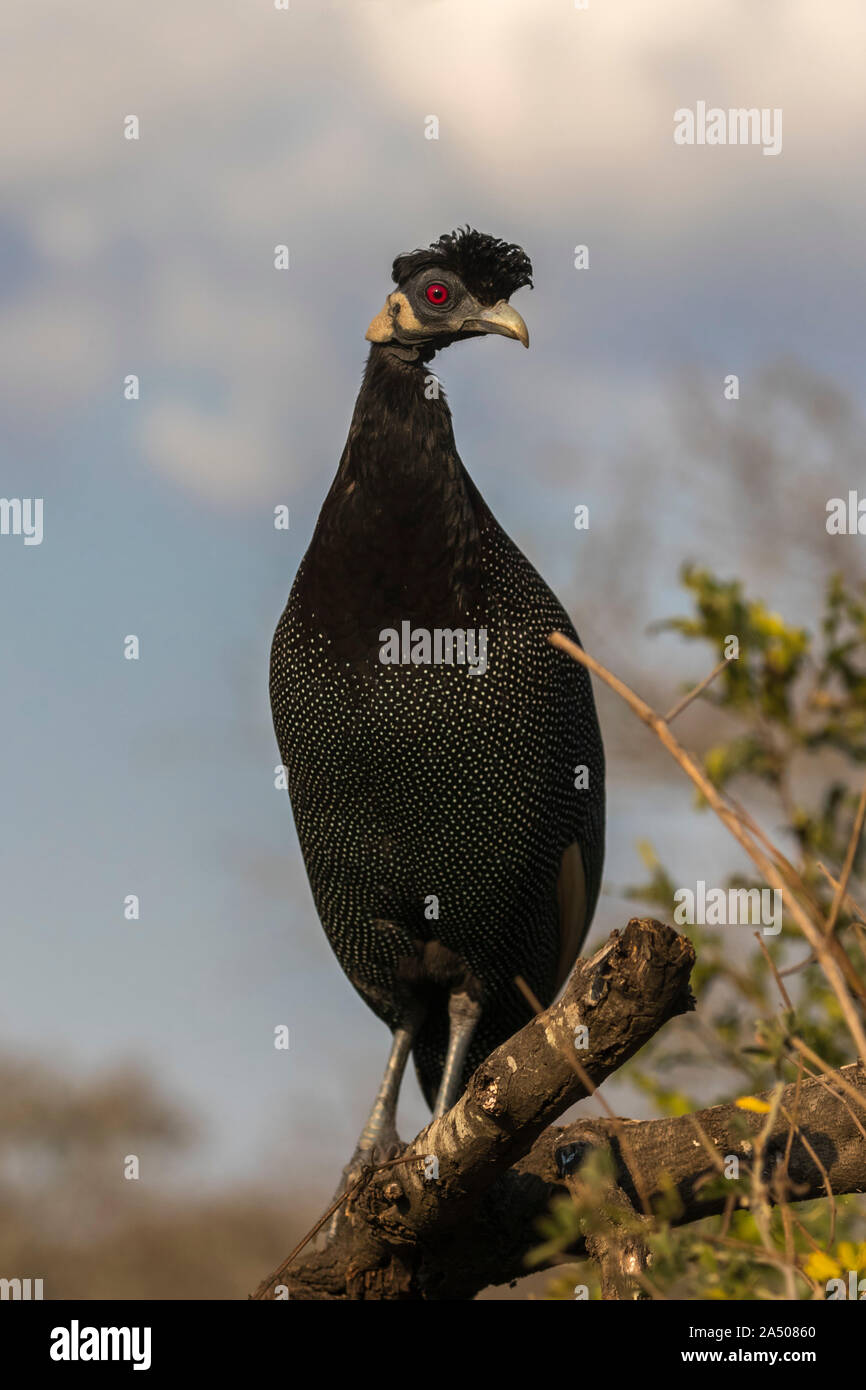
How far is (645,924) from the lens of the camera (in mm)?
3371

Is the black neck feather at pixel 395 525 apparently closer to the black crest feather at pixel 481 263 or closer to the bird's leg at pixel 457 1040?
the black crest feather at pixel 481 263

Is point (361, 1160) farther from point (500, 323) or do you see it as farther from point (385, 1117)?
point (500, 323)

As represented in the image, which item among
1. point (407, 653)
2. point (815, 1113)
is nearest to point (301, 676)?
point (407, 653)

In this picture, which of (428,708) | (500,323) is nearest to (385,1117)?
(428,708)

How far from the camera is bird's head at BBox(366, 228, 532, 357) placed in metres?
5.10

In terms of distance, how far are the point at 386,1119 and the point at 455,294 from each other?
3183 millimetres

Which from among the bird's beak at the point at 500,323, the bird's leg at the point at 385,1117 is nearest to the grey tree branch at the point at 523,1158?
the bird's leg at the point at 385,1117

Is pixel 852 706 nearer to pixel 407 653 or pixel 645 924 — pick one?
pixel 407 653

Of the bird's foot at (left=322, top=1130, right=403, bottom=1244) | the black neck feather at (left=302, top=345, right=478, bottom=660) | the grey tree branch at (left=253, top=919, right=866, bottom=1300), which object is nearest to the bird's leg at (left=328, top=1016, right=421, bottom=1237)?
the bird's foot at (left=322, top=1130, right=403, bottom=1244)

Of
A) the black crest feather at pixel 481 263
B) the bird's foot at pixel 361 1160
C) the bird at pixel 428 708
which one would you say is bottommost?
the bird's foot at pixel 361 1160

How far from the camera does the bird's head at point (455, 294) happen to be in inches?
201

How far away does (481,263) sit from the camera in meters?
5.12

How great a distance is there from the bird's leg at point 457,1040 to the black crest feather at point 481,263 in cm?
271
